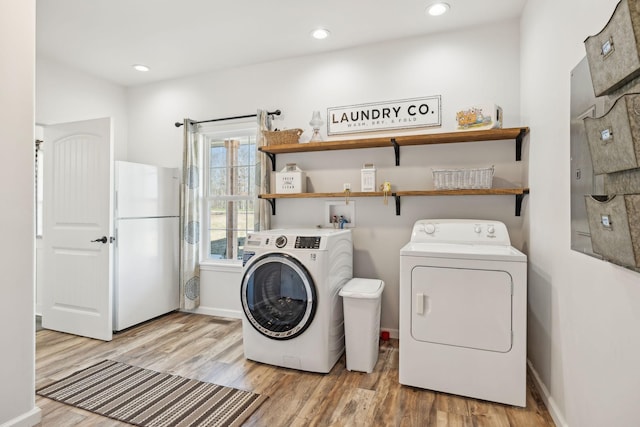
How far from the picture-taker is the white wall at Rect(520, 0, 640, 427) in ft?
3.95

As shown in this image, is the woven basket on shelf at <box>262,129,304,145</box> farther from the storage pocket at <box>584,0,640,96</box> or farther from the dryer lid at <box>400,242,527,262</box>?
the storage pocket at <box>584,0,640,96</box>

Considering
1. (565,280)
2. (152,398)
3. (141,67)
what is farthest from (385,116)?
(152,398)

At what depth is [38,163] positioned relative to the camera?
3.58 meters

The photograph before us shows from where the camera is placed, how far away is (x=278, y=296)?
2518 millimetres

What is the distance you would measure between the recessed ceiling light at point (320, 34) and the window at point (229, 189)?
1.08 meters

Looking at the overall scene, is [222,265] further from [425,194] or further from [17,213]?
[425,194]

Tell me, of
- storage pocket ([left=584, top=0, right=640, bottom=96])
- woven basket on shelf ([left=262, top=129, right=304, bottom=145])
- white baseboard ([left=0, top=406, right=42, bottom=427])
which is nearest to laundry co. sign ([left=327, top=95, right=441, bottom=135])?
woven basket on shelf ([left=262, top=129, right=304, bottom=145])

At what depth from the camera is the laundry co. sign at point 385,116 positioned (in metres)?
2.91

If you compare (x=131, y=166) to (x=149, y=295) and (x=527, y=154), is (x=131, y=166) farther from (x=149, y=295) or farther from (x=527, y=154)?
(x=527, y=154)

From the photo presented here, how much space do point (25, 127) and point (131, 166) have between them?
145cm

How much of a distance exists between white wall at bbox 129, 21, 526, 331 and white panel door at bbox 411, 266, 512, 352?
898 millimetres

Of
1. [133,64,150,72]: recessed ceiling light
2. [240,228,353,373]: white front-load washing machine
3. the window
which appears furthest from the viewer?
the window

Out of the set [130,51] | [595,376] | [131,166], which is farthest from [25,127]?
[595,376]

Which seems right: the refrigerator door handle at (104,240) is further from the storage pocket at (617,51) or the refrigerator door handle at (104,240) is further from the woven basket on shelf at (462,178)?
the storage pocket at (617,51)
